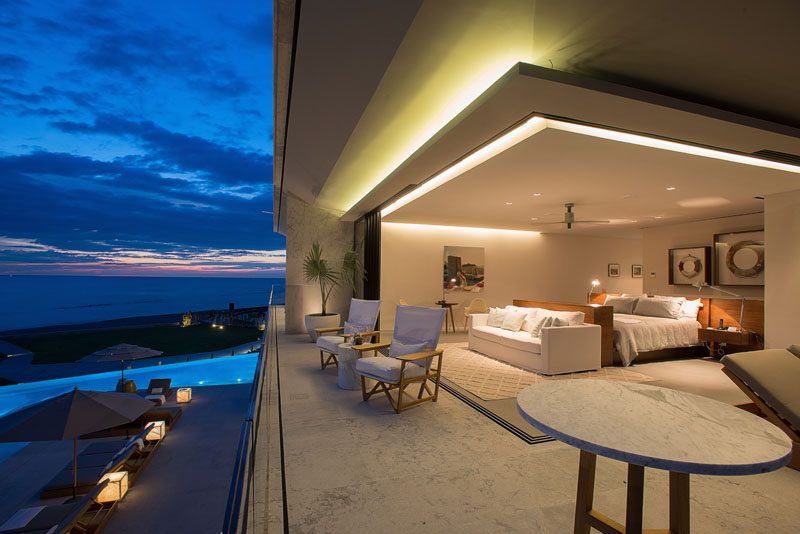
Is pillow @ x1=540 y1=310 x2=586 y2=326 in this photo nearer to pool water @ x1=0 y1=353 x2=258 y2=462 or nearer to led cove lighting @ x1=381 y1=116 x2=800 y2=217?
led cove lighting @ x1=381 y1=116 x2=800 y2=217

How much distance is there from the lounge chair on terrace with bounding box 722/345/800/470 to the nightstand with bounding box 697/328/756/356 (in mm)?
4088

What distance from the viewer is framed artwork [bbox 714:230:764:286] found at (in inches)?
277

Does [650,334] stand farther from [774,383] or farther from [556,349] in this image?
[774,383]

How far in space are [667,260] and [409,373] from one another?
27.2 feet

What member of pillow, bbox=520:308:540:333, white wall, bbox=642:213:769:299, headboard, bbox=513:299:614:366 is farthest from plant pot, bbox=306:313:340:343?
white wall, bbox=642:213:769:299

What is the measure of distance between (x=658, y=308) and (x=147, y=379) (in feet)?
60.1

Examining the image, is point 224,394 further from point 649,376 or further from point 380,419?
point 649,376

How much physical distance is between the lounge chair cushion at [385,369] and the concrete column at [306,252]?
472 cm

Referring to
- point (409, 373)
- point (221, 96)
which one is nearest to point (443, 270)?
point (409, 373)

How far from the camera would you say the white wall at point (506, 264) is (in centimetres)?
923

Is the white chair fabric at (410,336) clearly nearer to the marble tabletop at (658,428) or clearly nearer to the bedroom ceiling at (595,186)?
the bedroom ceiling at (595,186)

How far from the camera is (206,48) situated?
37.1 feet

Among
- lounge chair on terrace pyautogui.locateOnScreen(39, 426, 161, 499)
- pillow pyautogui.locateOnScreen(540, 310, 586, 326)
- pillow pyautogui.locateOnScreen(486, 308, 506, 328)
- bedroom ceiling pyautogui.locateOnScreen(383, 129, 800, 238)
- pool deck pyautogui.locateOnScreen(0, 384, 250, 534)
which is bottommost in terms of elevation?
pool deck pyautogui.locateOnScreen(0, 384, 250, 534)

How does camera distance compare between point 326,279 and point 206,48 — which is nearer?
point 326,279
